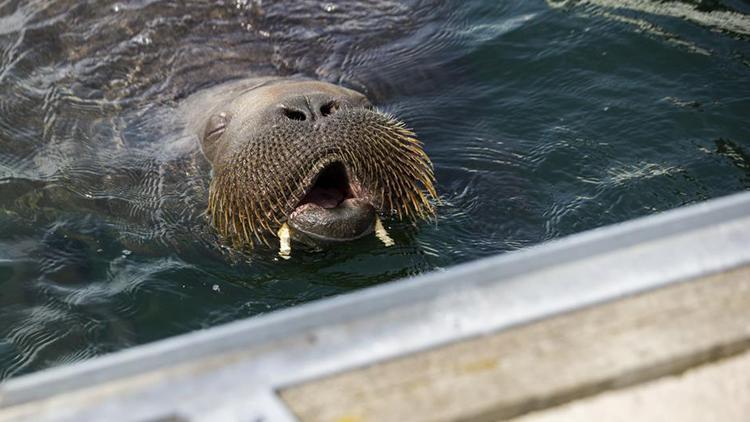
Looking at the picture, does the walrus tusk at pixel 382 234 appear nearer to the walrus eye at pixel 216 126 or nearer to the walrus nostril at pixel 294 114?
the walrus nostril at pixel 294 114

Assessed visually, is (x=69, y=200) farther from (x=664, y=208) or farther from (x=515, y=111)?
(x=664, y=208)

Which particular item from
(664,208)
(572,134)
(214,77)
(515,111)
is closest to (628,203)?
(664,208)

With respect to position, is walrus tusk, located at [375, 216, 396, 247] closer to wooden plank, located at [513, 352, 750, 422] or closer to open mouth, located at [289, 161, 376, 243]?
open mouth, located at [289, 161, 376, 243]

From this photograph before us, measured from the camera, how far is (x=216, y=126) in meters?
6.06

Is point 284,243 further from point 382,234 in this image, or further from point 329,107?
point 329,107

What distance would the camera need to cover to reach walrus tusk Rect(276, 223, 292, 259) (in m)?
5.40

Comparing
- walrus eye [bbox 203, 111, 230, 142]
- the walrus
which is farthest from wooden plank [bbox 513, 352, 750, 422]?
walrus eye [bbox 203, 111, 230, 142]

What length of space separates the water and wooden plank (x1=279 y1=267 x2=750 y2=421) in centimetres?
314

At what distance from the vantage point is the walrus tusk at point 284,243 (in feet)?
17.7

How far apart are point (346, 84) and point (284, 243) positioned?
7.19 feet

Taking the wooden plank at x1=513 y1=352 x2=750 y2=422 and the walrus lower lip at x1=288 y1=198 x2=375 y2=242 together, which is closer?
the wooden plank at x1=513 y1=352 x2=750 y2=422

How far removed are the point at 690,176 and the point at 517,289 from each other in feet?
13.6

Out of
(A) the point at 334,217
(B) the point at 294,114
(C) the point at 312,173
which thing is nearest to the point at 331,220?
(A) the point at 334,217

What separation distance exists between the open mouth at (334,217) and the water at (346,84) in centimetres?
15
